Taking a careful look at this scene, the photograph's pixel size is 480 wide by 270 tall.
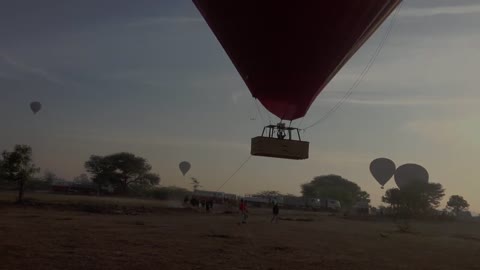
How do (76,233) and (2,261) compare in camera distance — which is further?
(76,233)

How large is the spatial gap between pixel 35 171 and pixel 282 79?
3418 centimetres

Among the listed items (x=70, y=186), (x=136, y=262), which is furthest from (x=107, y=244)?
(x=70, y=186)

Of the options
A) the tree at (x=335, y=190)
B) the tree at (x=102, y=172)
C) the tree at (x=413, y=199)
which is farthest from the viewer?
the tree at (x=335, y=190)

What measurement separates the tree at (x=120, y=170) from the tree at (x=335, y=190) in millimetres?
41669

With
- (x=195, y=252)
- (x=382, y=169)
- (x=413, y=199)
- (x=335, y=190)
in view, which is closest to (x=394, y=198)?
(x=413, y=199)

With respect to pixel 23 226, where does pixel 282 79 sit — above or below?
above

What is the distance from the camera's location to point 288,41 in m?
14.1

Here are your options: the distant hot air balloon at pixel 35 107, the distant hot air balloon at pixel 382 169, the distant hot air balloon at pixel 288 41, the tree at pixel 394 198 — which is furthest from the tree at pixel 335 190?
the distant hot air balloon at pixel 288 41

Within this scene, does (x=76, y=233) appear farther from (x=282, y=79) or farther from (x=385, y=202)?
(x=385, y=202)

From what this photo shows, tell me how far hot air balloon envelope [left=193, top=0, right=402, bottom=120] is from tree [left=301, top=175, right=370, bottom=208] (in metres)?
101

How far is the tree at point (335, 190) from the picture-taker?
119750 mm

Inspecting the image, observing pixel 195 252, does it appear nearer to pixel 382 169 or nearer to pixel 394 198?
pixel 382 169

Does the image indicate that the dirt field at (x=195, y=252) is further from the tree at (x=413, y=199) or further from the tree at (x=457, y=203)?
the tree at (x=457, y=203)

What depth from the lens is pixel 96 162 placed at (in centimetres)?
9906
